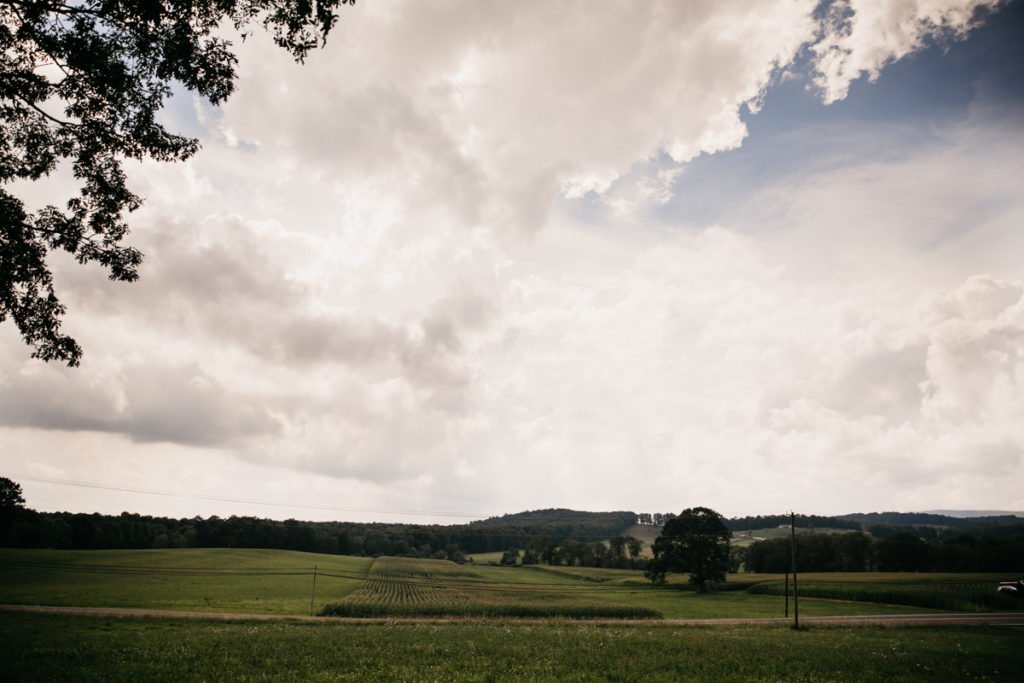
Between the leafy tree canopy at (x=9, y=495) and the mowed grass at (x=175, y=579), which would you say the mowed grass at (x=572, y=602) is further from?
the leafy tree canopy at (x=9, y=495)

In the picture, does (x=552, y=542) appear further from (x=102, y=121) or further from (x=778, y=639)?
(x=102, y=121)

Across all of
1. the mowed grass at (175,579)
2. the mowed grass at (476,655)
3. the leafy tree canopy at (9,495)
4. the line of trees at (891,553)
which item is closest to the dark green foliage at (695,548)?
the line of trees at (891,553)

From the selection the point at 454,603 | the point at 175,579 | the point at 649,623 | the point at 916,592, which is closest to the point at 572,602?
the point at 454,603

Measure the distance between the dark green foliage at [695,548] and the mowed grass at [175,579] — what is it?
163ft

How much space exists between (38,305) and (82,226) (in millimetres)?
2416

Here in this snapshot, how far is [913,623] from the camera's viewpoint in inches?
1763

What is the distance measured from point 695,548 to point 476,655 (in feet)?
234

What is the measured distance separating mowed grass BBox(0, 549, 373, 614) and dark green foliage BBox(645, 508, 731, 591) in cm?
4966

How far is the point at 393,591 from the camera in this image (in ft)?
255

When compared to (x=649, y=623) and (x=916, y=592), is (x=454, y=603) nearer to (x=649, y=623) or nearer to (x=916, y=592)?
(x=649, y=623)

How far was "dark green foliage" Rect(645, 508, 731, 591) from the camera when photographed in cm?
8481

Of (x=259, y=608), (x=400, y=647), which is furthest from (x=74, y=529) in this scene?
(x=400, y=647)

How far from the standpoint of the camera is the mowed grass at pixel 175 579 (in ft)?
177

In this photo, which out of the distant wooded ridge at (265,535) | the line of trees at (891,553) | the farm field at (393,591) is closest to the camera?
the farm field at (393,591)
